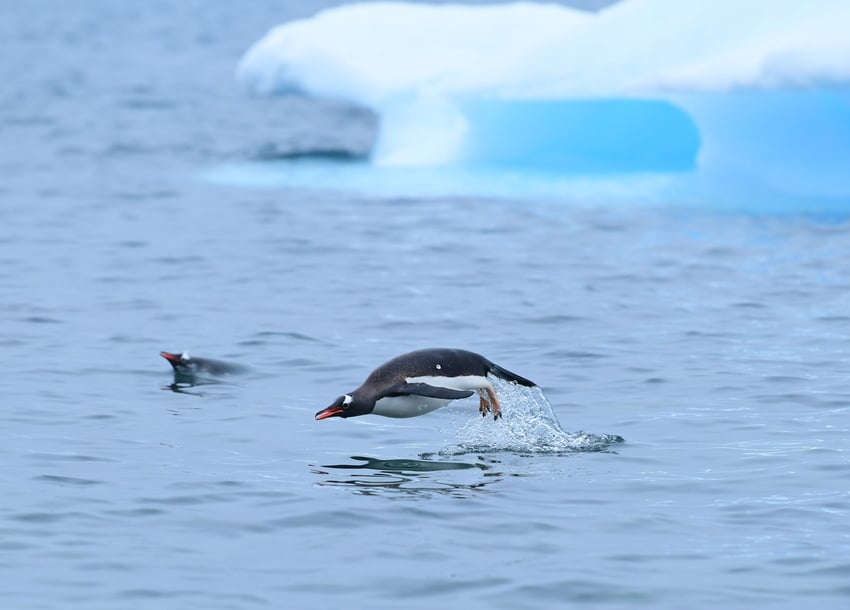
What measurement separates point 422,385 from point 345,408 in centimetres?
50

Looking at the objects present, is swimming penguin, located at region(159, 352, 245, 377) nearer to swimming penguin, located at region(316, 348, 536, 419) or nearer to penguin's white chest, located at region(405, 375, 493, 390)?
swimming penguin, located at region(316, 348, 536, 419)

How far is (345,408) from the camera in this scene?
887 cm

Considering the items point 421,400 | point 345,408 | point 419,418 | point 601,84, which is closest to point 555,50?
point 601,84

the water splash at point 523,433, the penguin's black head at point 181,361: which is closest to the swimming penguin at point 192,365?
the penguin's black head at point 181,361

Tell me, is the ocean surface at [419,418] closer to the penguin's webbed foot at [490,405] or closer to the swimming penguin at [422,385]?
the penguin's webbed foot at [490,405]

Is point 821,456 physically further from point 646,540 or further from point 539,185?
point 539,185

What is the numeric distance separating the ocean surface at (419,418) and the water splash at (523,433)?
0.10 feet

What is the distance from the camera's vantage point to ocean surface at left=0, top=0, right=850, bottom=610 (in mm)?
6840

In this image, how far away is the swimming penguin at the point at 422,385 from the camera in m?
8.94

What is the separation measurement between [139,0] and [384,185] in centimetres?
7168

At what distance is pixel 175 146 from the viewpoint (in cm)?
2773

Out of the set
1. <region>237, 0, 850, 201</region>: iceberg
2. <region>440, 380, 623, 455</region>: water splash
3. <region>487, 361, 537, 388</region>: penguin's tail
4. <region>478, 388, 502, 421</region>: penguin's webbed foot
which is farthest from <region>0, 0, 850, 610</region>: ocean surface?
<region>237, 0, 850, 201</region>: iceberg

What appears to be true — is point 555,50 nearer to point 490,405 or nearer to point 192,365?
point 192,365

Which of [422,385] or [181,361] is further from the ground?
[422,385]
